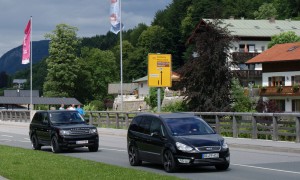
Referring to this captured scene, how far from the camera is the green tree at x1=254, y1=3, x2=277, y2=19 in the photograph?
128 m

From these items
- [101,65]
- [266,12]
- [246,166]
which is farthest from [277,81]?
[246,166]

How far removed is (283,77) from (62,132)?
62569 mm

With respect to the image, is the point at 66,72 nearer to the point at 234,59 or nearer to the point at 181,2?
the point at 181,2

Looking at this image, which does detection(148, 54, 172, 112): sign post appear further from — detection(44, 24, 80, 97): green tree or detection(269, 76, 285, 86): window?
detection(44, 24, 80, 97): green tree

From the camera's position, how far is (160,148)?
56.1 feet

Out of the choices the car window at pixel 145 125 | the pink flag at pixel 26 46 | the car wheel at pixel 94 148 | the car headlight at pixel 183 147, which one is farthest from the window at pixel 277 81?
the car headlight at pixel 183 147

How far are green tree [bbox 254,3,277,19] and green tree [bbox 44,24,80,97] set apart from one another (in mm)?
40318

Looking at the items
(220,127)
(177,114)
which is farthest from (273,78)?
(177,114)

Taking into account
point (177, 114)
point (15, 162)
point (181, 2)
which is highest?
point (181, 2)

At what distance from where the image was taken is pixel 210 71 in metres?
42.8

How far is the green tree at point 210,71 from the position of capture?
42406mm

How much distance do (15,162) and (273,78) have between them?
70.0m

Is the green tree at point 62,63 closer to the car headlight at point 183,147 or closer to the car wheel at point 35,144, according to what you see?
the car wheel at point 35,144

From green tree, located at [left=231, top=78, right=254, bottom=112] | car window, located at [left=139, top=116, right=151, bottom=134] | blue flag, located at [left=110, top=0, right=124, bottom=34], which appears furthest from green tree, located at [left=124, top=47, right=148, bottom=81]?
car window, located at [left=139, top=116, right=151, bottom=134]
